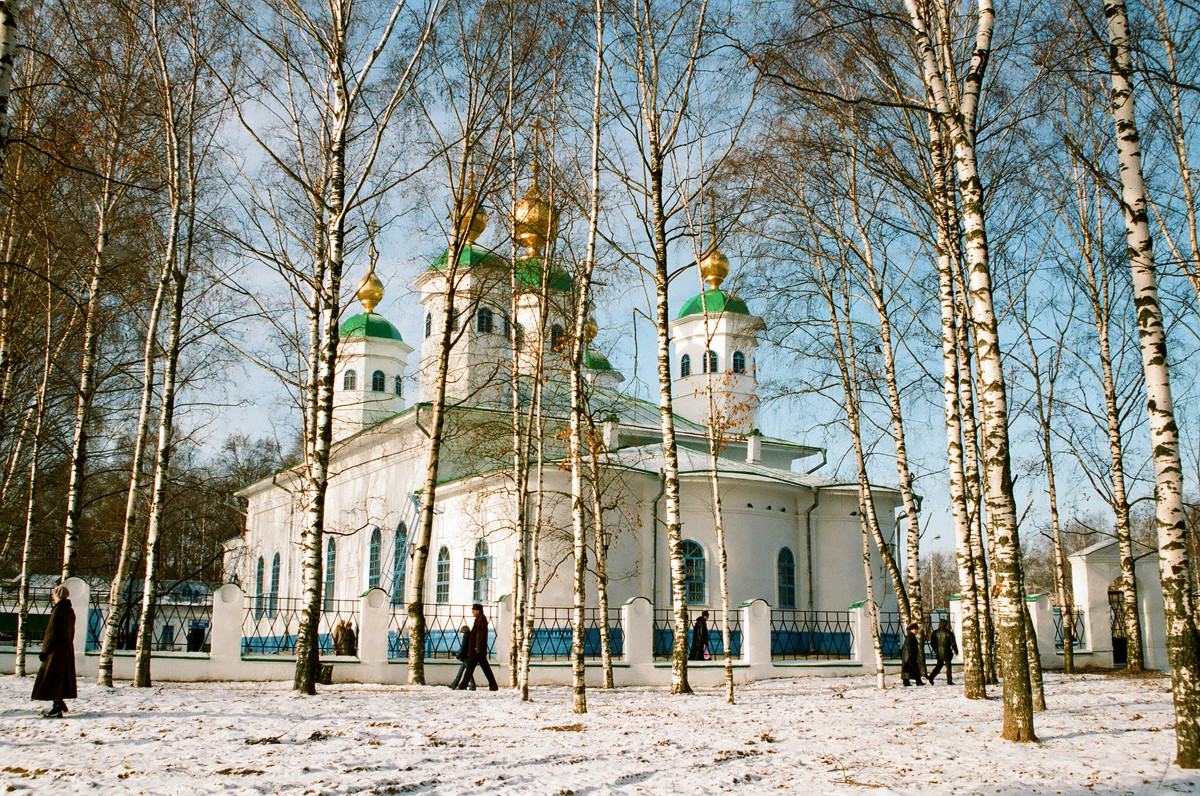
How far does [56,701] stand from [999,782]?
25.9 feet

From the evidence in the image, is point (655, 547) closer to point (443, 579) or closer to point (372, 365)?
point (443, 579)

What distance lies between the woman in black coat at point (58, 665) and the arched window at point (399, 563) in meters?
A: 16.2

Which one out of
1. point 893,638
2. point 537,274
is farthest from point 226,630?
point 893,638

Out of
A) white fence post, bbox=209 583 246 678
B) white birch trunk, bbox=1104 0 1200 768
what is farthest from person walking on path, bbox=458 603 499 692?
white birch trunk, bbox=1104 0 1200 768

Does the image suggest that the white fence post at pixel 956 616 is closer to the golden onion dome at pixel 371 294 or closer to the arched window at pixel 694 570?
the arched window at pixel 694 570

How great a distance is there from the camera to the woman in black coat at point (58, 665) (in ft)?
27.0

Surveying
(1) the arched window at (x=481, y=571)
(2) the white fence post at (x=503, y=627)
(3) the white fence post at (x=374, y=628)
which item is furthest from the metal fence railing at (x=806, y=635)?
(3) the white fence post at (x=374, y=628)

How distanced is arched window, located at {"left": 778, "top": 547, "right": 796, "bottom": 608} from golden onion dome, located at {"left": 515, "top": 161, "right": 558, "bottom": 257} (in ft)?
43.4

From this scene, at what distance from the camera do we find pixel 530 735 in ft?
27.1

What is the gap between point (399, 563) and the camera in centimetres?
2517

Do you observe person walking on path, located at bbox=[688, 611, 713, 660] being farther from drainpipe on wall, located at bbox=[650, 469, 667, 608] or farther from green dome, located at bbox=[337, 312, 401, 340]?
green dome, located at bbox=[337, 312, 401, 340]

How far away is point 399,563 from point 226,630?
11789 millimetres

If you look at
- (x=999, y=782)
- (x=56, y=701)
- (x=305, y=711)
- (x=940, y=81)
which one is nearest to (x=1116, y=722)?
(x=999, y=782)

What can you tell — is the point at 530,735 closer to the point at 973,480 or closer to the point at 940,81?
the point at 940,81
